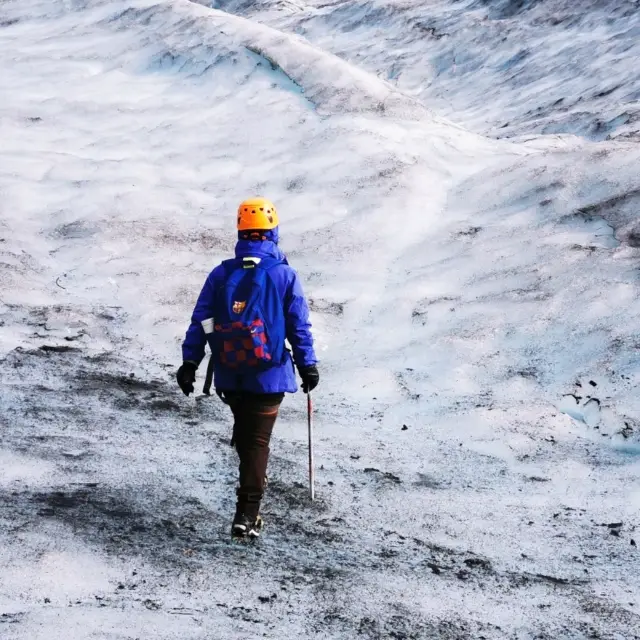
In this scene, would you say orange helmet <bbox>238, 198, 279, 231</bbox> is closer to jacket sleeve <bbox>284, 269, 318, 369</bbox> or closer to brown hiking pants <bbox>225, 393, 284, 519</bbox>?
jacket sleeve <bbox>284, 269, 318, 369</bbox>

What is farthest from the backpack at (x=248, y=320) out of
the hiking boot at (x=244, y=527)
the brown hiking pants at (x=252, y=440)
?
the hiking boot at (x=244, y=527)

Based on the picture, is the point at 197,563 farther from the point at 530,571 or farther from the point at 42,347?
the point at 42,347

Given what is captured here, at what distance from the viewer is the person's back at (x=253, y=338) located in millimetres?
5141

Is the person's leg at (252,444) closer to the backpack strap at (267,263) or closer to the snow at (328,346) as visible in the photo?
the snow at (328,346)

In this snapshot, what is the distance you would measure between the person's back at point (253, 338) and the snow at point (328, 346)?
70 centimetres

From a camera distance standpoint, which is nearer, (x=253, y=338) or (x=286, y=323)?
(x=253, y=338)

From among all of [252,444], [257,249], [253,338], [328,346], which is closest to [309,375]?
[253,338]

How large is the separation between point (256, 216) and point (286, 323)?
2.43 feet

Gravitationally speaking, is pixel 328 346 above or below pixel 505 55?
below

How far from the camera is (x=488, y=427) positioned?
284 inches

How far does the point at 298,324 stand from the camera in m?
5.25

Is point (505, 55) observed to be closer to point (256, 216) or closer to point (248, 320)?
point (256, 216)

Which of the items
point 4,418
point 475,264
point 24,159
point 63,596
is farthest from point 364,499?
point 24,159

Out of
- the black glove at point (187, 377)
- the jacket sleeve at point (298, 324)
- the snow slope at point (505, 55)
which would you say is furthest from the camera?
the snow slope at point (505, 55)
